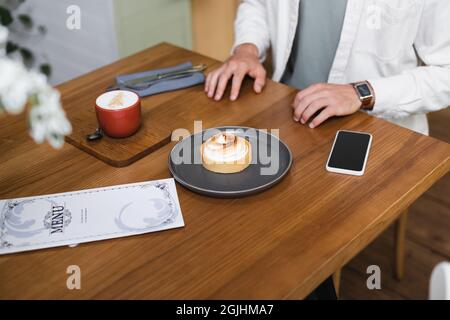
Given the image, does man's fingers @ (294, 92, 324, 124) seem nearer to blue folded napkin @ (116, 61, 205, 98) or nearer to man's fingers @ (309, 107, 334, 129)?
man's fingers @ (309, 107, 334, 129)

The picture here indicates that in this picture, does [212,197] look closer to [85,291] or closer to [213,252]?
[213,252]

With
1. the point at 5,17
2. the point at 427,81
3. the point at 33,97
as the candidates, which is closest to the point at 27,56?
the point at 5,17

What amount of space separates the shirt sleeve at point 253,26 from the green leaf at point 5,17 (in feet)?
4.53

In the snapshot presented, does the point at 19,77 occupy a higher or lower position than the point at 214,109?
higher

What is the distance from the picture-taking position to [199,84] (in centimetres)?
143

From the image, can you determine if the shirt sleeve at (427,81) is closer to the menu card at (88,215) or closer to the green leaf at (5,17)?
the menu card at (88,215)

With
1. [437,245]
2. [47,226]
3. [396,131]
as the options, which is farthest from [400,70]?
[47,226]

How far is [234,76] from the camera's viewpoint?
1396 millimetres

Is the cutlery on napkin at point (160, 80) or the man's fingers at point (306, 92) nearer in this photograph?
the man's fingers at point (306, 92)

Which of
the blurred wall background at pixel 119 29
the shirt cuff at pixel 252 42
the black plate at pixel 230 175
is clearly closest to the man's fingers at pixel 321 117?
the black plate at pixel 230 175

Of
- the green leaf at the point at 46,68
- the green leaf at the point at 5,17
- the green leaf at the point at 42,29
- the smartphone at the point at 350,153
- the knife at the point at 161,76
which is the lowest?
the green leaf at the point at 46,68

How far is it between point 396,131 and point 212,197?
1.51ft

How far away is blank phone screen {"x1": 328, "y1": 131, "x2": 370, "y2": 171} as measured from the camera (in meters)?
1.08

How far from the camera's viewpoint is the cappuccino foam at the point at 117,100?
1173 millimetres
